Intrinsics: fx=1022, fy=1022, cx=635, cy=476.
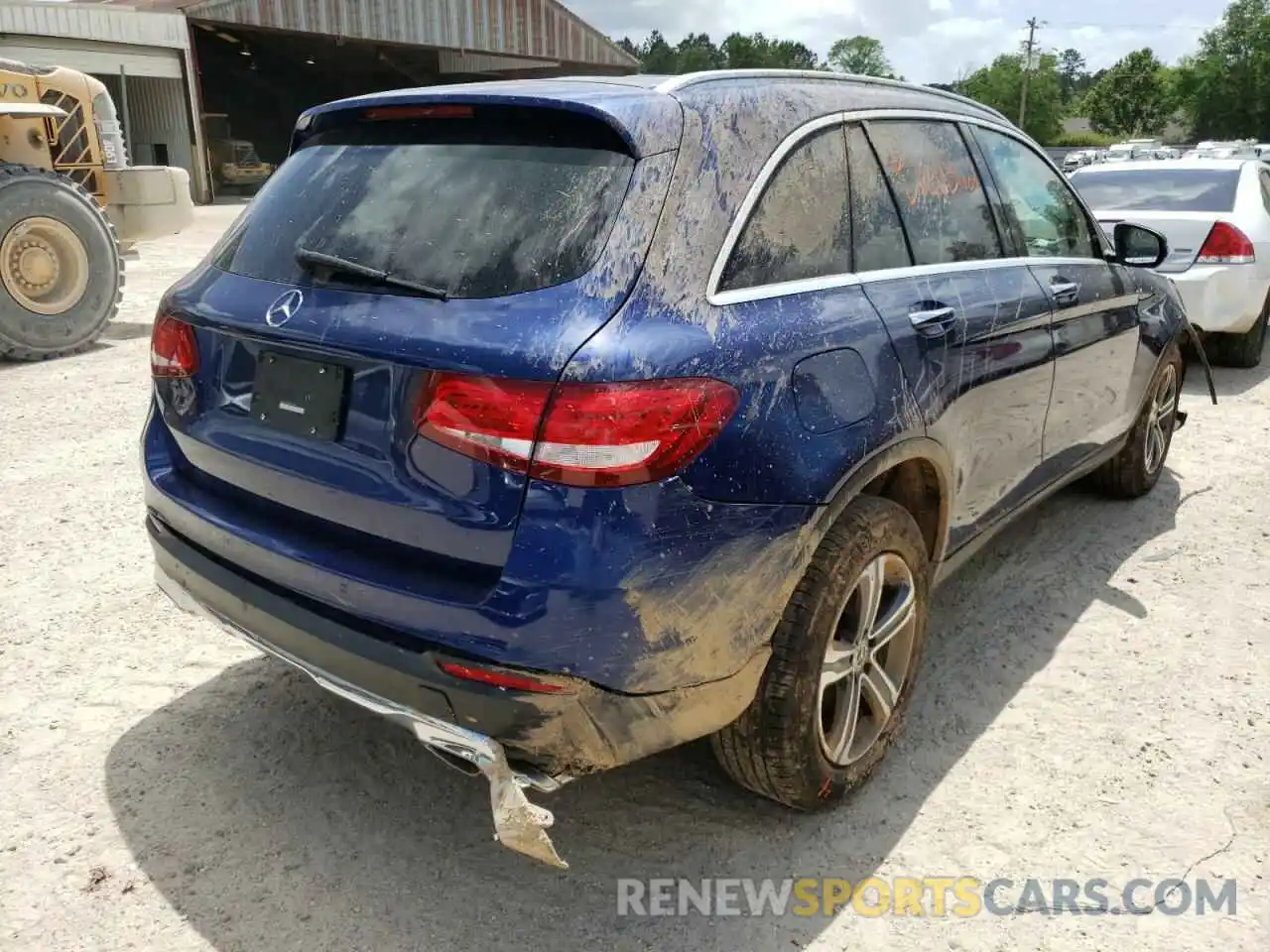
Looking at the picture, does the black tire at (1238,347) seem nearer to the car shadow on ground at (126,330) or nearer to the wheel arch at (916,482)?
the wheel arch at (916,482)

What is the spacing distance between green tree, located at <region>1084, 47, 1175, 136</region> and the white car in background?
287 ft

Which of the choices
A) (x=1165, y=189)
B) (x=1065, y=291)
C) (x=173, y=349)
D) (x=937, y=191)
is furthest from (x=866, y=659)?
(x=1165, y=189)

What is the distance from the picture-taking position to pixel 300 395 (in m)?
2.22

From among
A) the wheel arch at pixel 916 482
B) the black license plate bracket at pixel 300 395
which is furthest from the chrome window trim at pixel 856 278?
the black license plate bracket at pixel 300 395

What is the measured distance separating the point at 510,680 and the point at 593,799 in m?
0.93

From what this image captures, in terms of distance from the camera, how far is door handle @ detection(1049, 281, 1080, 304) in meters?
3.43

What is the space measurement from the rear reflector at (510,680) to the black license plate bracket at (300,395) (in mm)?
591

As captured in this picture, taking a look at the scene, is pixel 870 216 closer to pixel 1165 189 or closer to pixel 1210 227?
pixel 1210 227

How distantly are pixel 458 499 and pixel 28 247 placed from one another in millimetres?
7028

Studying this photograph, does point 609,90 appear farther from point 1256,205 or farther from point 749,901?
point 1256,205

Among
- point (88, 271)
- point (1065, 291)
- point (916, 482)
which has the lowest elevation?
point (88, 271)

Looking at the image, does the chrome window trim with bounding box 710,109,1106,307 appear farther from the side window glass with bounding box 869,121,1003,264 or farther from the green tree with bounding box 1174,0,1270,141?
the green tree with bounding box 1174,0,1270,141

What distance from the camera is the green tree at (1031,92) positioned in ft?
282

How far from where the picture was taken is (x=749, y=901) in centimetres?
237
